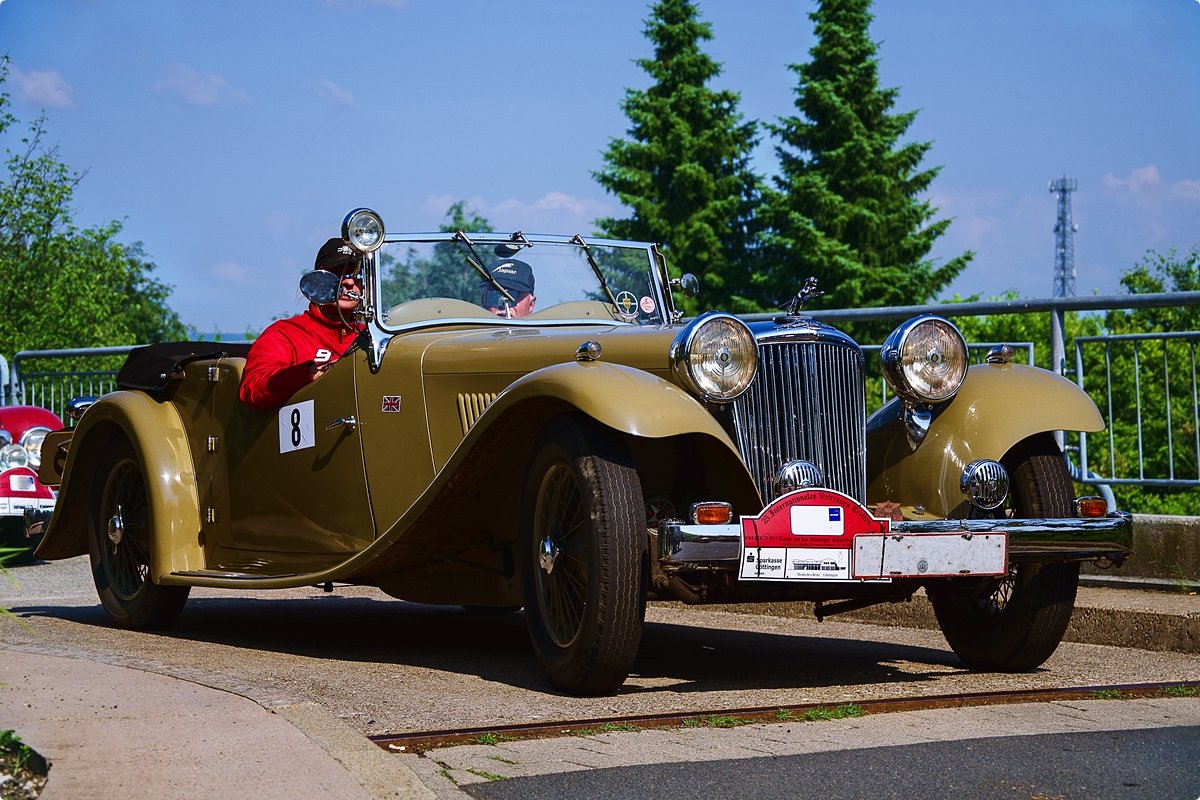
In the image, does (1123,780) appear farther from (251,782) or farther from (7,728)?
(7,728)

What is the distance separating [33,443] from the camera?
10.9 m

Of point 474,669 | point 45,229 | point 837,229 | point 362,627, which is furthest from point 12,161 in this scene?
point 837,229

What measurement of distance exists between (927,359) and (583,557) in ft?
5.38

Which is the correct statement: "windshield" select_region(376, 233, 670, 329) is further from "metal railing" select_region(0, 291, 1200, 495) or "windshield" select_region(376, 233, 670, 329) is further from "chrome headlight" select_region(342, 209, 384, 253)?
"metal railing" select_region(0, 291, 1200, 495)

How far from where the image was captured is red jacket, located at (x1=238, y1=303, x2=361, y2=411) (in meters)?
6.48

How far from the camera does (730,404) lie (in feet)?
17.0

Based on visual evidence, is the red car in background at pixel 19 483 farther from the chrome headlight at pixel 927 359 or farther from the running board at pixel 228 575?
the chrome headlight at pixel 927 359

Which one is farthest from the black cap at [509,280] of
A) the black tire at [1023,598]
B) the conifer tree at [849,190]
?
the conifer tree at [849,190]

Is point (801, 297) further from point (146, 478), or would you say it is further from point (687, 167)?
point (687, 167)

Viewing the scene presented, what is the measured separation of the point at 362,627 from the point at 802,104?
49.7 m

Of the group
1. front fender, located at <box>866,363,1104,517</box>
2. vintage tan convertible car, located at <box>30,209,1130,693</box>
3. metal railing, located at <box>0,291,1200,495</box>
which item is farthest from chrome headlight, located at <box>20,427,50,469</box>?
front fender, located at <box>866,363,1104,517</box>

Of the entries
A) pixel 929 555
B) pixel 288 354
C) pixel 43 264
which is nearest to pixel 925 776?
pixel 929 555

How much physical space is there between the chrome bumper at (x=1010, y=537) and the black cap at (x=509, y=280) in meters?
2.11

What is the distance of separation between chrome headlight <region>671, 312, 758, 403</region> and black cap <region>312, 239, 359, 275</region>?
7.49 ft
